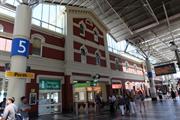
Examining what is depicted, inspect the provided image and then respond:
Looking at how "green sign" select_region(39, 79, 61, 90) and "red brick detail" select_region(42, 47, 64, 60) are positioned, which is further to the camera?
"red brick detail" select_region(42, 47, 64, 60)

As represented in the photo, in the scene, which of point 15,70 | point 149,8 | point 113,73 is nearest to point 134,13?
point 149,8

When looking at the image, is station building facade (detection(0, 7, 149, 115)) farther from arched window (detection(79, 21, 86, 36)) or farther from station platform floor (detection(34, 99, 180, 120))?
station platform floor (detection(34, 99, 180, 120))

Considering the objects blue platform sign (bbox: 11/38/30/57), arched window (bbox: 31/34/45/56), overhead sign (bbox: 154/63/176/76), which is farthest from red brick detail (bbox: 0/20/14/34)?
overhead sign (bbox: 154/63/176/76)

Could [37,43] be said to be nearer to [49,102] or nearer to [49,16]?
[49,16]

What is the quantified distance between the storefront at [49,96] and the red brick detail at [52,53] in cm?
239

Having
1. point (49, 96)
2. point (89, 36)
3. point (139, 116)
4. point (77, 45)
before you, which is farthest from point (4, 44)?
point (139, 116)

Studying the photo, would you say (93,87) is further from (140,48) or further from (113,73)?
(140,48)

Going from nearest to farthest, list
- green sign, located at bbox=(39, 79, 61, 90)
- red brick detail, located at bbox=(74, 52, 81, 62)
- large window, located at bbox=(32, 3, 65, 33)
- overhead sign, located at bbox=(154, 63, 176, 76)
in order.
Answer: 1. green sign, located at bbox=(39, 79, 61, 90)
2. large window, located at bbox=(32, 3, 65, 33)
3. red brick detail, located at bbox=(74, 52, 81, 62)
4. overhead sign, located at bbox=(154, 63, 176, 76)

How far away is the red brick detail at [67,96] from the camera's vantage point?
55.8ft

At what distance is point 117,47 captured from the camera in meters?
32.4

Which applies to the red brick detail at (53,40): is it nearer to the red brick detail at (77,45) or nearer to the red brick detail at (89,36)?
the red brick detail at (77,45)

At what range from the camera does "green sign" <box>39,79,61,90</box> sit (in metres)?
16.0

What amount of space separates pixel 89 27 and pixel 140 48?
50.6 ft

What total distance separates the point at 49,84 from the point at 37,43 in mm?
4278
